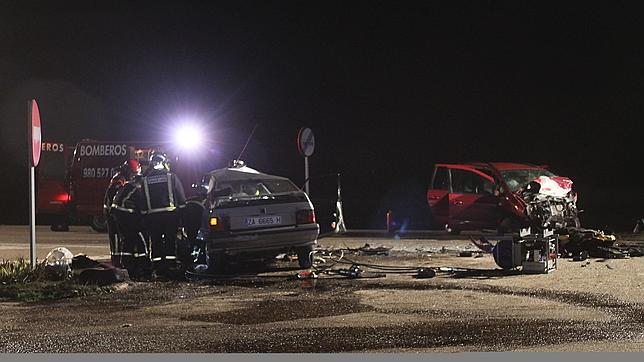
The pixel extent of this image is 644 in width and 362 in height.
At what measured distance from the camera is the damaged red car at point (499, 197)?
1856 cm

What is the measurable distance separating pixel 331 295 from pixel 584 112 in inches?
1373

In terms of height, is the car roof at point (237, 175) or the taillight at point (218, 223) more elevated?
the car roof at point (237, 175)

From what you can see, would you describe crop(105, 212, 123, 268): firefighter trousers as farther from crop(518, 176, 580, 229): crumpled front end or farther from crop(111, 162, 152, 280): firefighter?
crop(518, 176, 580, 229): crumpled front end

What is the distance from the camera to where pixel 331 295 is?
39.9 feet

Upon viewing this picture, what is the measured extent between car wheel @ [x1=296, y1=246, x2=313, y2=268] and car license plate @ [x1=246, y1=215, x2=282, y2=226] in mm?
702

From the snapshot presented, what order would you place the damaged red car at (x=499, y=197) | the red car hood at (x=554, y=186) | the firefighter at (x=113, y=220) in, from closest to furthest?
the firefighter at (x=113, y=220) < the damaged red car at (x=499, y=197) < the red car hood at (x=554, y=186)

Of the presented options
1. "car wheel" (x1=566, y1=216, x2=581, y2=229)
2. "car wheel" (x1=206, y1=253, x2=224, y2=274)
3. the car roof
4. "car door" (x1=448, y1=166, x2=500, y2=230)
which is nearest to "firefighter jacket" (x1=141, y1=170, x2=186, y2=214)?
"car wheel" (x1=206, y1=253, x2=224, y2=274)

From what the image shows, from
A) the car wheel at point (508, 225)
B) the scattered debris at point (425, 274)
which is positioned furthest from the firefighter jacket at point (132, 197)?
the car wheel at point (508, 225)

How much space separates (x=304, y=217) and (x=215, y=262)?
4.95 ft

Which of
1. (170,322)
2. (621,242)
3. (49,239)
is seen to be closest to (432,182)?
(621,242)

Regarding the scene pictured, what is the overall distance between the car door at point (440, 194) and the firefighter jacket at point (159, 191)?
7.70 m

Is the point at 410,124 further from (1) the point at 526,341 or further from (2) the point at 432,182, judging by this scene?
(1) the point at 526,341

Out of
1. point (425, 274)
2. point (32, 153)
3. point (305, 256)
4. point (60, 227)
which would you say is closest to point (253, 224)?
point (305, 256)

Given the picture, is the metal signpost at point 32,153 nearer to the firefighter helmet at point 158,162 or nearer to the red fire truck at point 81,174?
the firefighter helmet at point 158,162
